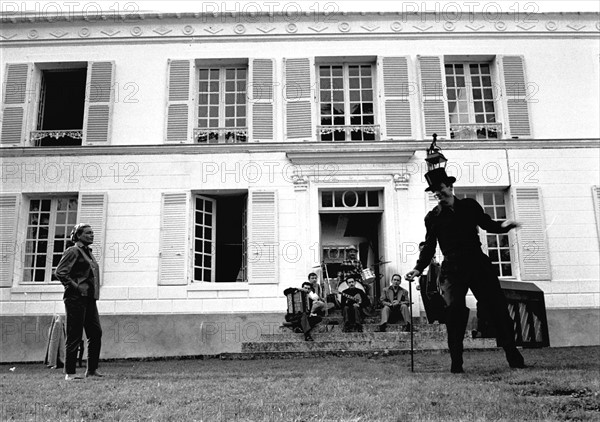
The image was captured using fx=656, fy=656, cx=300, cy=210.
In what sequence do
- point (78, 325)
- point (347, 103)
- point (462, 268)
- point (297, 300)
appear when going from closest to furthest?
point (462, 268), point (78, 325), point (297, 300), point (347, 103)

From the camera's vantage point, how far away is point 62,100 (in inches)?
619

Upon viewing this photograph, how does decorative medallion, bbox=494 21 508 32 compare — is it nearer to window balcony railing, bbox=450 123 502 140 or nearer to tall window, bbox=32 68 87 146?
window balcony railing, bbox=450 123 502 140

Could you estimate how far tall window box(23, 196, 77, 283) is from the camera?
46.3ft

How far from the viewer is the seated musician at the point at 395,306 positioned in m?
12.0

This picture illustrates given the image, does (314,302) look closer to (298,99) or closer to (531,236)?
(298,99)

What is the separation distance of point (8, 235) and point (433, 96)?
384 inches

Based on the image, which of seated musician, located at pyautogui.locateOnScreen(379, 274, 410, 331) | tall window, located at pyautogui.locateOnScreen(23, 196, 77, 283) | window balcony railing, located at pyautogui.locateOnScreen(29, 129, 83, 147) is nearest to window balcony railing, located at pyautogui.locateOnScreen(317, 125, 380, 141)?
seated musician, located at pyautogui.locateOnScreen(379, 274, 410, 331)

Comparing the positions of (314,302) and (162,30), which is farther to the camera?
(162,30)

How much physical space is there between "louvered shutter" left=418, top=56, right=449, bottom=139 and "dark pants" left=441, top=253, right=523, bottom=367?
8115mm

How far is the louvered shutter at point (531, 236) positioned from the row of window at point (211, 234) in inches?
13.7

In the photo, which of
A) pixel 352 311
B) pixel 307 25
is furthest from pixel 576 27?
pixel 352 311

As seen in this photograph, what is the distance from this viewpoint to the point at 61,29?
49.9 feet

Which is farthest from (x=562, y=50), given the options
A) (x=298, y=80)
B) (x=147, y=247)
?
(x=147, y=247)

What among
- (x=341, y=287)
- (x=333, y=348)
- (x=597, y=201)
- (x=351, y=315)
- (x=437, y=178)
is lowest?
(x=333, y=348)
